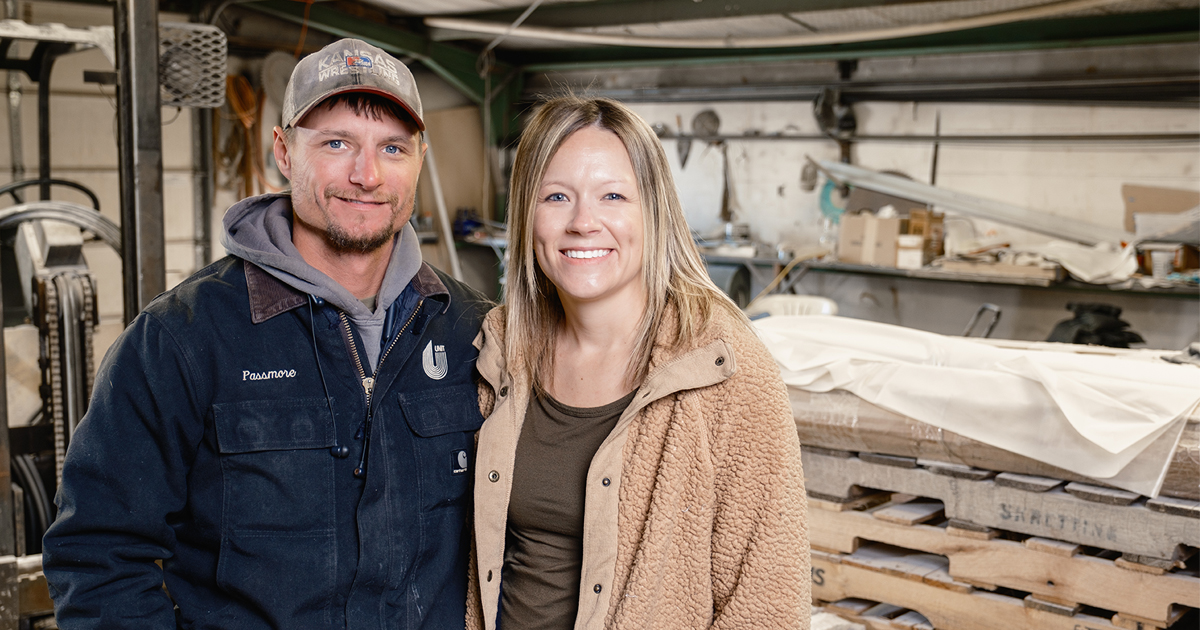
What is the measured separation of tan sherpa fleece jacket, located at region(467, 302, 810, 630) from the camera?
149 centimetres

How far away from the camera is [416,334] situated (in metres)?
1.79

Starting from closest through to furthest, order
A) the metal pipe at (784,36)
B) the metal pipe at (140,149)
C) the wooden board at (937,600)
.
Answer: the wooden board at (937,600)
the metal pipe at (140,149)
the metal pipe at (784,36)

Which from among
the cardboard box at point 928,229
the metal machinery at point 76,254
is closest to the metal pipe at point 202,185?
the metal machinery at point 76,254

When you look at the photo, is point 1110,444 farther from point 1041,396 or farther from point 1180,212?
point 1180,212

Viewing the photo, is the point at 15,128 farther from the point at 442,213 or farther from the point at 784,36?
the point at 784,36

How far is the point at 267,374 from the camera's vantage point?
5.36 feet

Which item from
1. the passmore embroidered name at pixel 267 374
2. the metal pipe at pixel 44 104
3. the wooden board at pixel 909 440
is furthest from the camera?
the metal pipe at pixel 44 104

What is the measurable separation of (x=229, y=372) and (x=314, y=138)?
48 cm

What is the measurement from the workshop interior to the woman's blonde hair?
271 mm

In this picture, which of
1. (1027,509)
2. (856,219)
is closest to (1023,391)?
(1027,509)

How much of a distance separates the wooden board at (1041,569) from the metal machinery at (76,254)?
7.89 feet

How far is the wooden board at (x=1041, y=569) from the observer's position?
238cm

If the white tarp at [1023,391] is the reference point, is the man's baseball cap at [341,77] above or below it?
above

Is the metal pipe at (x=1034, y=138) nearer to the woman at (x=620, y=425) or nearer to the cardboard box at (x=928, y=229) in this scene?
the cardboard box at (x=928, y=229)
